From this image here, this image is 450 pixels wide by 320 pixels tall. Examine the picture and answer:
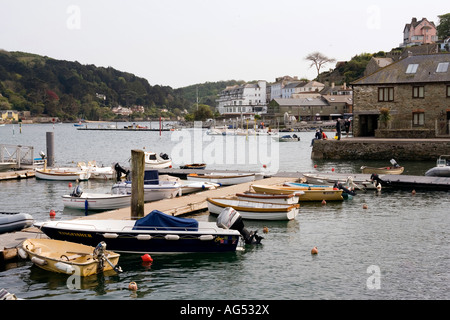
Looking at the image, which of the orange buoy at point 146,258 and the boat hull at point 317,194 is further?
the boat hull at point 317,194

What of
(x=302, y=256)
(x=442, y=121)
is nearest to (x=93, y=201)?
(x=302, y=256)

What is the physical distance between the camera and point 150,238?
21.7 m

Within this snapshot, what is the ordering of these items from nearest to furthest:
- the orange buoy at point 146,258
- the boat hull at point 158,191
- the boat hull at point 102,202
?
the orange buoy at point 146,258 < the boat hull at point 102,202 < the boat hull at point 158,191

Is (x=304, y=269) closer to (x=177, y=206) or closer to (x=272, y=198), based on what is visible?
(x=272, y=198)

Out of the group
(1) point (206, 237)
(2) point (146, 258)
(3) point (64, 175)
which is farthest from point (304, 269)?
(3) point (64, 175)

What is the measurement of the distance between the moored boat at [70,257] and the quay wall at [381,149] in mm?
46172

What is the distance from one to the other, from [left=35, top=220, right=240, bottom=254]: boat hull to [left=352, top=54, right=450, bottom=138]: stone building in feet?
157

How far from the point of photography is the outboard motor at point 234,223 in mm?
22766

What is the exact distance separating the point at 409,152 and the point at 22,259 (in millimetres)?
47734

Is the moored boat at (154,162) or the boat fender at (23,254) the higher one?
the moored boat at (154,162)

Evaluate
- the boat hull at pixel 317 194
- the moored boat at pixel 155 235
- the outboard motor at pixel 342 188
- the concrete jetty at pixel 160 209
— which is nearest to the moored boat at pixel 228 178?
the concrete jetty at pixel 160 209

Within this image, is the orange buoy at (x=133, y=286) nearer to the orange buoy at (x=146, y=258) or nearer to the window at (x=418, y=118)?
the orange buoy at (x=146, y=258)

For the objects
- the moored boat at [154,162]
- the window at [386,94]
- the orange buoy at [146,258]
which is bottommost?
the orange buoy at [146,258]

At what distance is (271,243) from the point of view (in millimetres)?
24281
